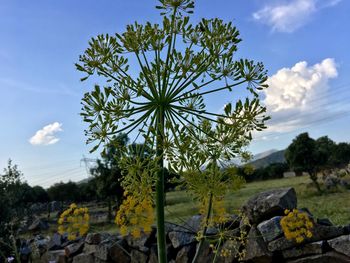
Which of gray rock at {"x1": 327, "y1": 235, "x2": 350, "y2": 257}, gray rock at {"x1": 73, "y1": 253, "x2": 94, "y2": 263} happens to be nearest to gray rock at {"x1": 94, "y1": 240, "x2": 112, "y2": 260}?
gray rock at {"x1": 73, "y1": 253, "x2": 94, "y2": 263}

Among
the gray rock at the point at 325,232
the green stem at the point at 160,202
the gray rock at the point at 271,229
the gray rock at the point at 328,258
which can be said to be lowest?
the gray rock at the point at 328,258

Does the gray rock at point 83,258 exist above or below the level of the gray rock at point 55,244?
below

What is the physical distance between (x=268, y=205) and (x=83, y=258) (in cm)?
596

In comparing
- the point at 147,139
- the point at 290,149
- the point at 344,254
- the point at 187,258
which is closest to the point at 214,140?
the point at 147,139

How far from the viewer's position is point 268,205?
812 cm

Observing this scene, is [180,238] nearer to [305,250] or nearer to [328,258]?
[305,250]

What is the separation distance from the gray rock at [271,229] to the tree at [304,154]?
944 inches

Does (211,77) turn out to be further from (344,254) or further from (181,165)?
(344,254)

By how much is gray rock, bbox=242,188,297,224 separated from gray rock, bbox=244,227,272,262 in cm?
35

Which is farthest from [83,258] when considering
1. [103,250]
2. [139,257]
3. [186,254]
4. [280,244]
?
[280,244]

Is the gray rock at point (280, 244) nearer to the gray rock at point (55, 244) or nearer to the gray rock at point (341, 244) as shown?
the gray rock at point (341, 244)

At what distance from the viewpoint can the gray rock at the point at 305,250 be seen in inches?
287

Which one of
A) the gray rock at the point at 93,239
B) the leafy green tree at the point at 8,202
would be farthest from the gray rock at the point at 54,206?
the gray rock at the point at 93,239

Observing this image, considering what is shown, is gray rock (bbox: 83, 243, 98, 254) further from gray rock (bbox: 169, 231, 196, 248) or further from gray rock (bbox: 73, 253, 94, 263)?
gray rock (bbox: 169, 231, 196, 248)
